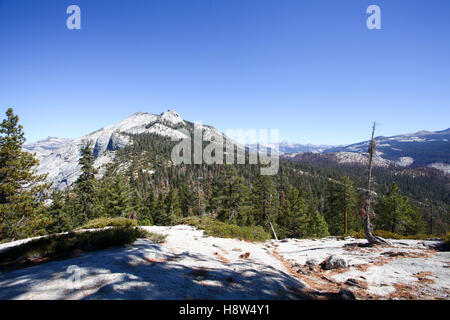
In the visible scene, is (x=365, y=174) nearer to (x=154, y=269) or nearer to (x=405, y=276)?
(x=405, y=276)

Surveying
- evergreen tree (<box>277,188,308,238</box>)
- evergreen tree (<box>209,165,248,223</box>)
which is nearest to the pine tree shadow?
evergreen tree (<box>209,165,248,223</box>)

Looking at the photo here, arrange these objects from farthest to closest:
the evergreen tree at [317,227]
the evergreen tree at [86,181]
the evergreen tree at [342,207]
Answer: the evergreen tree at [317,227]
the evergreen tree at [342,207]
the evergreen tree at [86,181]

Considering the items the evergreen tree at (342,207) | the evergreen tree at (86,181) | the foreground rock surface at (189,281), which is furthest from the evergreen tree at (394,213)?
the evergreen tree at (86,181)

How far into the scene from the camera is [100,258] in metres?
5.80

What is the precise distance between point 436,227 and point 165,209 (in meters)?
85.1

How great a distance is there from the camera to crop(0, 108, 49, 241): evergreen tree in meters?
17.0

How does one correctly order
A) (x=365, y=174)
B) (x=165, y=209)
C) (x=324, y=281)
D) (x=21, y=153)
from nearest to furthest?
1. (x=324, y=281)
2. (x=365, y=174)
3. (x=21, y=153)
4. (x=165, y=209)

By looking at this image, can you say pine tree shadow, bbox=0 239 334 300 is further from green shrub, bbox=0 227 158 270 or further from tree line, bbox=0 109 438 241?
tree line, bbox=0 109 438 241

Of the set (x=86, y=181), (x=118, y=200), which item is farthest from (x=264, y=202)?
(x=86, y=181)

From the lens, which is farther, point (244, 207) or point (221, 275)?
point (244, 207)

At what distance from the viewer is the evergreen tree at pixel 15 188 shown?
17.0 meters

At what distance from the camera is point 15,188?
17484 millimetres

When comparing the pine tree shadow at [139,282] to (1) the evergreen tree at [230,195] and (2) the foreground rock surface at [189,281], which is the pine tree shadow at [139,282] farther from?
(1) the evergreen tree at [230,195]
